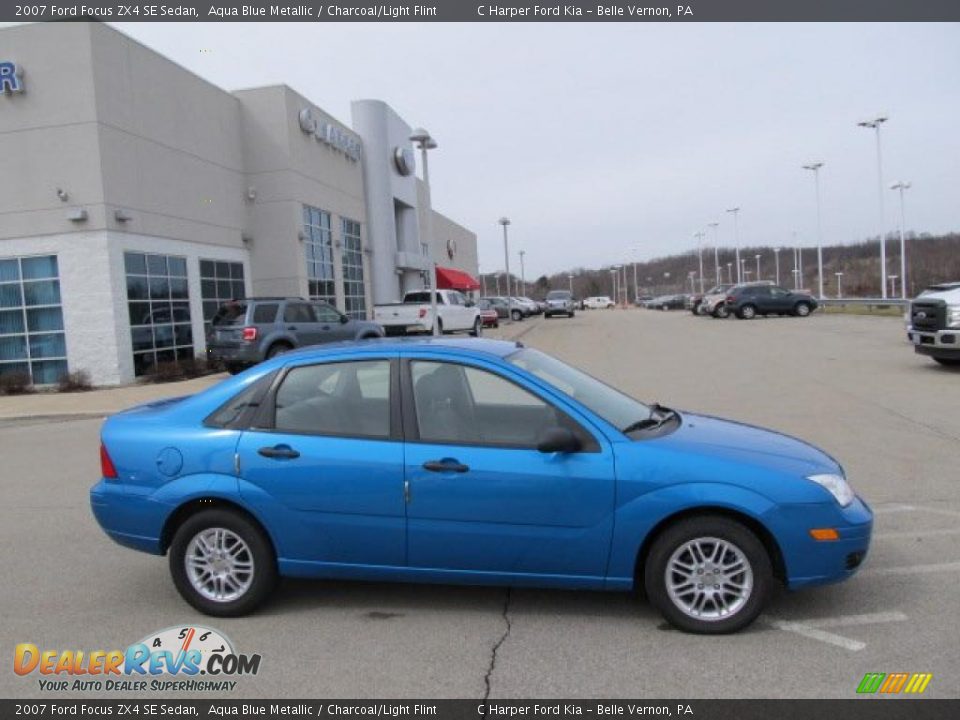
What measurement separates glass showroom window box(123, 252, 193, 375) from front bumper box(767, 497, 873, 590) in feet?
59.6

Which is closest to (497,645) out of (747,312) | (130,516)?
(130,516)

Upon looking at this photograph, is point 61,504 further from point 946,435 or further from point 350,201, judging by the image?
point 350,201

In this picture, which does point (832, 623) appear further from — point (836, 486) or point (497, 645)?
point (497, 645)

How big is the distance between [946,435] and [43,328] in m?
18.4

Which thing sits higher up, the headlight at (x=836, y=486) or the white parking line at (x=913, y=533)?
the headlight at (x=836, y=486)

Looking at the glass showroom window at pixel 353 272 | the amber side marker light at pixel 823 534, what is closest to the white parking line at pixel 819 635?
the amber side marker light at pixel 823 534

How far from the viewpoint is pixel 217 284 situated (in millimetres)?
24203

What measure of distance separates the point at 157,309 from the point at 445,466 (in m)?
18.4

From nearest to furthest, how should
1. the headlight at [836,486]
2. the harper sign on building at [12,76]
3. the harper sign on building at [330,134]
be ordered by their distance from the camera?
the headlight at [836,486] < the harper sign on building at [12,76] < the harper sign on building at [330,134]

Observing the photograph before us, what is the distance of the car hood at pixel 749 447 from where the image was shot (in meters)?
4.12

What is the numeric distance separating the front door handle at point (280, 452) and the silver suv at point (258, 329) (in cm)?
1294

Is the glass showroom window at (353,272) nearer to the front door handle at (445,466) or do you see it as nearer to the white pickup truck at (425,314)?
the white pickup truck at (425,314)

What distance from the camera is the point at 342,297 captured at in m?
32.8

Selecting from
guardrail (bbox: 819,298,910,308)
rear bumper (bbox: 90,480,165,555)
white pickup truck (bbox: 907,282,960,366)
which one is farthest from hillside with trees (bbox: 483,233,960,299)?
rear bumper (bbox: 90,480,165,555)
